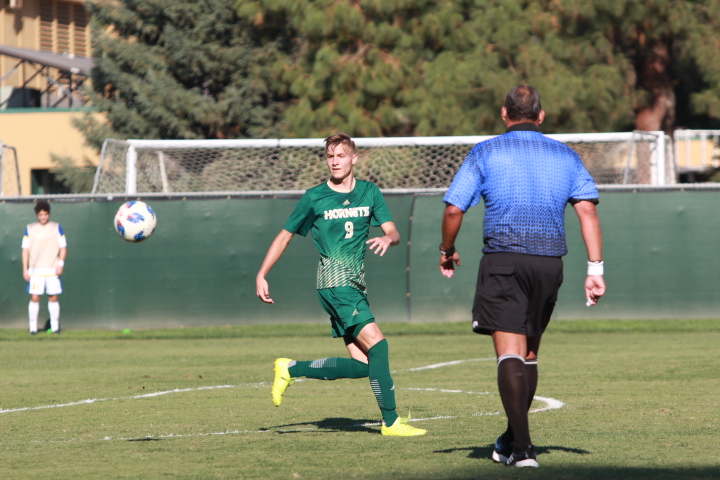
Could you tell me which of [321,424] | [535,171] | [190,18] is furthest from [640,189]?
[190,18]

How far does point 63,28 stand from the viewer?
41.7 meters

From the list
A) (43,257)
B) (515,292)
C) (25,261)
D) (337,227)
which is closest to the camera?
(515,292)

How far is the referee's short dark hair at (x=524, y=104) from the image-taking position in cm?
575

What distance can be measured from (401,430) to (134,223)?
28.5ft

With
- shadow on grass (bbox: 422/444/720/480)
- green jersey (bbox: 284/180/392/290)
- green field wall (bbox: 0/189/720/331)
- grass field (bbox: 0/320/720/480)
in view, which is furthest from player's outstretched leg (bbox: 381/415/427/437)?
green field wall (bbox: 0/189/720/331)

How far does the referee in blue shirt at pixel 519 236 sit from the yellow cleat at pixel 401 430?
4.03 ft

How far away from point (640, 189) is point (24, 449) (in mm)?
12705

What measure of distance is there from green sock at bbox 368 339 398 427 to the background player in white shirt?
1062 centimetres

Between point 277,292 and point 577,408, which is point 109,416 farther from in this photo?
point 277,292

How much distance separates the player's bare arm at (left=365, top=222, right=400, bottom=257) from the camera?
6.71 metres

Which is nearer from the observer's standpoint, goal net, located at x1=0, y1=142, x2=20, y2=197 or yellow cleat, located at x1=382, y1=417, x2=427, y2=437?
yellow cleat, located at x1=382, y1=417, x2=427, y2=437

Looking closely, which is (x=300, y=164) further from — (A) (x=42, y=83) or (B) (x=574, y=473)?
(A) (x=42, y=83)

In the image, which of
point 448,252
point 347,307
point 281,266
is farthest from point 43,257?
point 448,252

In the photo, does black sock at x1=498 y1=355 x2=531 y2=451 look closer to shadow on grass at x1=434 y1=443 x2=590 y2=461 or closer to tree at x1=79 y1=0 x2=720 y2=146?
shadow on grass at x1=434 y1=443 x2=590 y2=461
